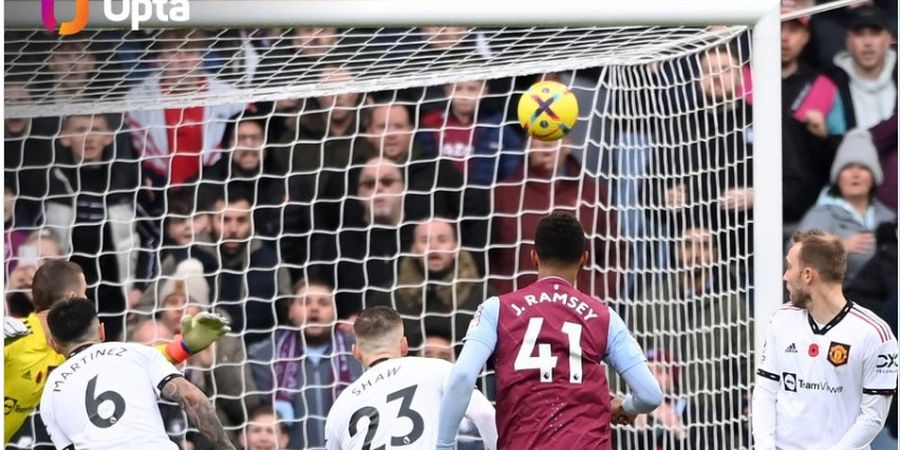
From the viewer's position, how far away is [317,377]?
811 cm

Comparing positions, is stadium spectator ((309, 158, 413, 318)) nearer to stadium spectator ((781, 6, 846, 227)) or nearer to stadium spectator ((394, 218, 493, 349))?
stadium spectator ((394, 218, 493, 349))

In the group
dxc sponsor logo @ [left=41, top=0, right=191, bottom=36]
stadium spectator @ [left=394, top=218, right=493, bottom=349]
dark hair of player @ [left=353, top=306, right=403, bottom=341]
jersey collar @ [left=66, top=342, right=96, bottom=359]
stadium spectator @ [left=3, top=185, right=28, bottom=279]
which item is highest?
dxc sponsor logo @ [left=41, top=0, right=191, bottom=36]

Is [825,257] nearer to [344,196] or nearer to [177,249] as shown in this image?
[344,196]

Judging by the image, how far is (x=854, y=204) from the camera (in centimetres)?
793

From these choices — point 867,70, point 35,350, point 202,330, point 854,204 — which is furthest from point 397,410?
point 867,70

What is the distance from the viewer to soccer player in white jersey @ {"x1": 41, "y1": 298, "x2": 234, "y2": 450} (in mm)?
5734

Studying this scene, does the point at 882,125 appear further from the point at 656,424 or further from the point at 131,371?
the point at 131,371

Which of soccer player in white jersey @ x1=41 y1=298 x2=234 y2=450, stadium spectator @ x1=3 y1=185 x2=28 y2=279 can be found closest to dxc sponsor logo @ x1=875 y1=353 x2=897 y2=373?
soccer player in white jersey @ x1=41 y1=298 x2=234 y2=450

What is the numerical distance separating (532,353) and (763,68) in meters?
1.71

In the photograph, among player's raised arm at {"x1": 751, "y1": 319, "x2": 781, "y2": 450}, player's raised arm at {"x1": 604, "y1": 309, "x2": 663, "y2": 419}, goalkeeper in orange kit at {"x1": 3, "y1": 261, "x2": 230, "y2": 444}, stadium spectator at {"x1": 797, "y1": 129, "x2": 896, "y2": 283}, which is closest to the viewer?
player's raised arm at {"x1": 604, "y1": 309, "x2": 663, "y2": 419}

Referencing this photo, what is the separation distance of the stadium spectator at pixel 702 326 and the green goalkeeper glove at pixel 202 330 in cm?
221

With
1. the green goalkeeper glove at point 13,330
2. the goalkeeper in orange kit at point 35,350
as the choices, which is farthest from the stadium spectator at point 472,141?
the green goalkeeper glove at point 13,330

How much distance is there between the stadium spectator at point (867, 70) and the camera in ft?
26.7

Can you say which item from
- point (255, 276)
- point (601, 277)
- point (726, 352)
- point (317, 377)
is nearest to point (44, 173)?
point (255, 276)
